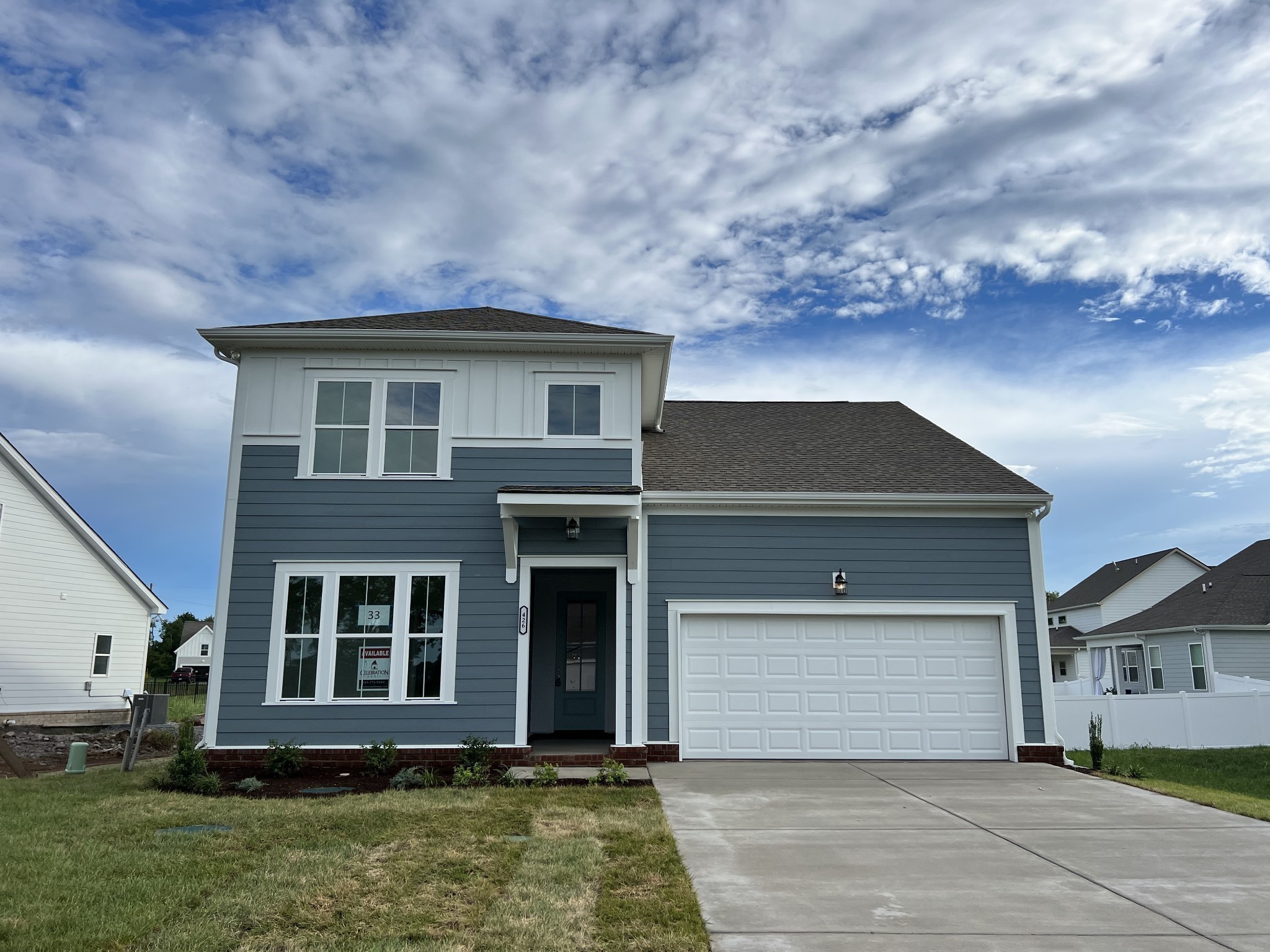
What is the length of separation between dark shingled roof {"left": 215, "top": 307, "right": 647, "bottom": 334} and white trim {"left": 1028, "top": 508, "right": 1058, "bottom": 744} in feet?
20.6

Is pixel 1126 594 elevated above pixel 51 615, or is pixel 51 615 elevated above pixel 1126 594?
pixel 1126 594

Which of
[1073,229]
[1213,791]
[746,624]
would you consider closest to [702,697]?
[746,624]

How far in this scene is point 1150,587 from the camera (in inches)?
1323

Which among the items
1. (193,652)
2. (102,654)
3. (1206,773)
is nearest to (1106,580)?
(1206,773)

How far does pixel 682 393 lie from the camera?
22141 mm

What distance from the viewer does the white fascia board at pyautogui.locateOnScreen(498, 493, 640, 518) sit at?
11.0 meters

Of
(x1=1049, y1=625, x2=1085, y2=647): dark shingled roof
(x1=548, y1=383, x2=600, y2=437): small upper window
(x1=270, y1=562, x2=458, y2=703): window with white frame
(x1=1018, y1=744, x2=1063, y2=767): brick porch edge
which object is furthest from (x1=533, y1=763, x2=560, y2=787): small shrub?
(x1=1049, y1=625, x2=1085, y2=647): dark shingled roof

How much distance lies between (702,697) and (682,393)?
11436 mm

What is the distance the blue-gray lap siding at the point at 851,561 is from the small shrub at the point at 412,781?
362cm

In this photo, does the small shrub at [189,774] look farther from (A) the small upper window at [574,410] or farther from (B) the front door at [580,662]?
(B) the front door at [580,662]

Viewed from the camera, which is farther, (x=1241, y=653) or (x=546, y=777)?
(x=1241, y=653)

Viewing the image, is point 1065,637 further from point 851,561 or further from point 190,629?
point 190,629

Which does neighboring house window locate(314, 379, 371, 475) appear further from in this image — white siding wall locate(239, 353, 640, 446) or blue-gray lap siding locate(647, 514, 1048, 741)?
blue-gray lap siding locate(647, 514, 1048, 741)

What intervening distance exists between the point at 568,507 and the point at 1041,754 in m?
7.31
